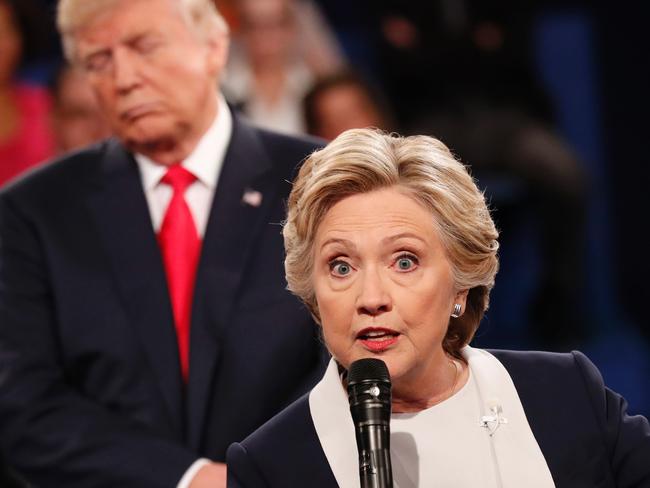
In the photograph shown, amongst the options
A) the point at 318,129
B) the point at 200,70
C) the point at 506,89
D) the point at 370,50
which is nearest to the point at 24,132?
the point at 318,129

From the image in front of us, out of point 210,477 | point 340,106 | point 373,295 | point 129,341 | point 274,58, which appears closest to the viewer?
point 373,295

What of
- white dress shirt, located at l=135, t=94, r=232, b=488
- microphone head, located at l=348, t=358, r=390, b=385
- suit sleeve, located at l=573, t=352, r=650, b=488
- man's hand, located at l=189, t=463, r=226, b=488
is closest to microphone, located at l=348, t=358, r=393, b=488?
microphone head, located at l=348, t=358, r=390, b=385

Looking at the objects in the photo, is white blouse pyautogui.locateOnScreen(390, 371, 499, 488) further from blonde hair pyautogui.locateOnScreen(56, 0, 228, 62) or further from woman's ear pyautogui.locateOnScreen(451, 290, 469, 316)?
blonde hair pyautogui.locateOnScreen(56, 0, 228, 62)

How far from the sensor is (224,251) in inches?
92.5

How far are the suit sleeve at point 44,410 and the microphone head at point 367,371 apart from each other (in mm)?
715

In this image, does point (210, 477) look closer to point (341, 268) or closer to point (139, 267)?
point (139, 267)

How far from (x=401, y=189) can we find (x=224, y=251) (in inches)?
23.6

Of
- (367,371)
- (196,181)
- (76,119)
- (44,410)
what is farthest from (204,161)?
(76,119)

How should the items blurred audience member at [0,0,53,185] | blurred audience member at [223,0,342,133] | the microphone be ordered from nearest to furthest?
the microphone → blurred audience member at [0,0,53,185] → blurred audience member at [223,0,342,133]

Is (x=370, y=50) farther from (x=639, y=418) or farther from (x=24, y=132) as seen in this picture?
(x=639, y=418)

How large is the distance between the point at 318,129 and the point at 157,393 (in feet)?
6.69

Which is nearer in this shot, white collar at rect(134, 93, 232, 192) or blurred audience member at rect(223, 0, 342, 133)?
white collar at rect(134, 93, 232, 192)

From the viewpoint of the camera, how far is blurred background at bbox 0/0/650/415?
427 centimetres

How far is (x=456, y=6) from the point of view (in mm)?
4426
